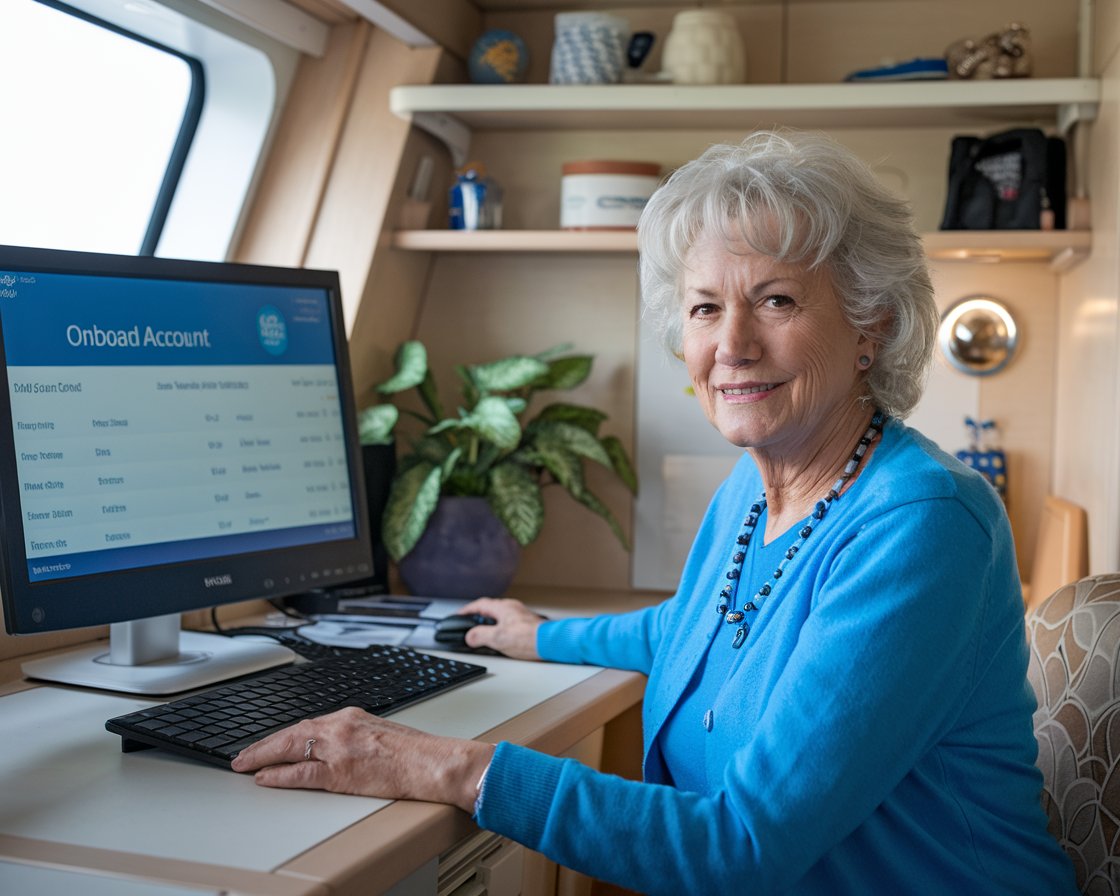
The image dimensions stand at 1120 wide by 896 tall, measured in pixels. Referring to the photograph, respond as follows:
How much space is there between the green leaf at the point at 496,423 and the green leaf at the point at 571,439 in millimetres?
93

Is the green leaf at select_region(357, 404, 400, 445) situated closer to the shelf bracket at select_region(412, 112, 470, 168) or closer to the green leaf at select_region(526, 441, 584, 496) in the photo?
the green leaf at select_region(526, 441, 584, 496)

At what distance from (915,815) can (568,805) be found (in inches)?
14.2

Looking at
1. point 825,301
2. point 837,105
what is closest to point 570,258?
point 837,105

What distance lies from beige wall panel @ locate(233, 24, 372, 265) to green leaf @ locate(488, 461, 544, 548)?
606mm

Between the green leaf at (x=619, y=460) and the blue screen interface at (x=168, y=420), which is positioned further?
the green leaf at (x=619, y=460)

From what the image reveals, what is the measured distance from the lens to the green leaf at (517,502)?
2.24m

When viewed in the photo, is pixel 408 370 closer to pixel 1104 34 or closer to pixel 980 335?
pixel 980 335

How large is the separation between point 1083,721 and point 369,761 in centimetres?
80

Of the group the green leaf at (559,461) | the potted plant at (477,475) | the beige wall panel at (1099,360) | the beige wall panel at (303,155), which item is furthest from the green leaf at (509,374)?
the beige wall panel at (1099,360)

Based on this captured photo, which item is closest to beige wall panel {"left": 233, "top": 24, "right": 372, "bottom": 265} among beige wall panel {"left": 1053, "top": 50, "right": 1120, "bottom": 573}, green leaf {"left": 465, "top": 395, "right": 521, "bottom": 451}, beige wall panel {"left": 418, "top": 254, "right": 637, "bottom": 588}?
beige wall panel {"left": 418, "top": 254, "right": 637, "bottom": 588}

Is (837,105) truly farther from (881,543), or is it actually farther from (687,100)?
(881,543)

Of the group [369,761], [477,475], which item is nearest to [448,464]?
[477,475]

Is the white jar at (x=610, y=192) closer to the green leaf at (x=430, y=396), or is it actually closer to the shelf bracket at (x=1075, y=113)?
the green leaf at (x=430, y=396)

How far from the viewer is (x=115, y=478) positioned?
1.47 meters
